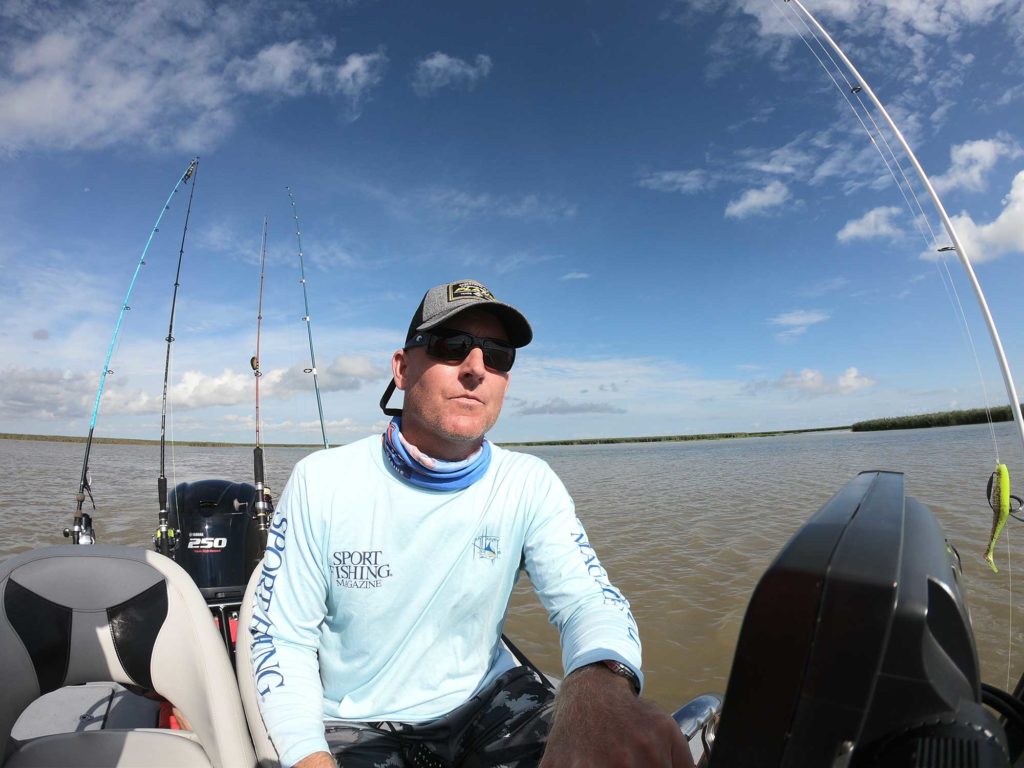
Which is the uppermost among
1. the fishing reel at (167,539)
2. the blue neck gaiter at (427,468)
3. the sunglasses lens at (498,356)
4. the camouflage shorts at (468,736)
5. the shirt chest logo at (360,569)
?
the sunglasses lens at (498,356)

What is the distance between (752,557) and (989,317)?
13.8 ft

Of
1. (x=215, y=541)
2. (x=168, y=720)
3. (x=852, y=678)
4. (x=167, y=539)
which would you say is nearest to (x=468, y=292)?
(x=852, y=678)

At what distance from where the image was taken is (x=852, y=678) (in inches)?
22.4

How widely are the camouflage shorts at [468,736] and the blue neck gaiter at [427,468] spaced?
76 centimetres

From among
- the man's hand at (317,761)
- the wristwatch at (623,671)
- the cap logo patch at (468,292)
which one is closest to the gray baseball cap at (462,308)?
the cap logo patch at (468,292)

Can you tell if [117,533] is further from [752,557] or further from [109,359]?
[752,557]

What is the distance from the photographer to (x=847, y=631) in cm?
57

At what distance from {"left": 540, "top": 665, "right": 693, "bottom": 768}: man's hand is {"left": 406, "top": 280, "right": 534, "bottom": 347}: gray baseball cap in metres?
1.21

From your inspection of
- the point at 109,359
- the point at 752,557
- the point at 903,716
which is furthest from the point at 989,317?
the point at 109,359

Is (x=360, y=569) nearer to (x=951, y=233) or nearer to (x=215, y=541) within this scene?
(x=215, y=541)

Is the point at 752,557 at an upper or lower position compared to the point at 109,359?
lower

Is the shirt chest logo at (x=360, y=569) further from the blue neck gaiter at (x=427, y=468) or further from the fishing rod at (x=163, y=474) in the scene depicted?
the fishing rod at (x=163, y=474)

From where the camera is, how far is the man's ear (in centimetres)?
215

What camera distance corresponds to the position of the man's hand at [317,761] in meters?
1.52
